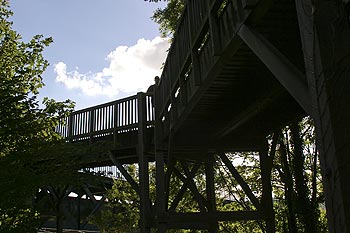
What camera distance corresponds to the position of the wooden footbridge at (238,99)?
2102 mm

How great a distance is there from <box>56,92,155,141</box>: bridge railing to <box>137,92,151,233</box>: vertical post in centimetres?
5

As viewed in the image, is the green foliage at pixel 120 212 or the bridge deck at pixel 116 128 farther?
the green foliage at pixel 120 212

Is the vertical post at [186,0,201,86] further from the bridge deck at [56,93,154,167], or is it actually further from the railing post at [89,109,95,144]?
the railing post at [89,109,95,144]

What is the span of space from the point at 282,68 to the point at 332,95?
0.77m

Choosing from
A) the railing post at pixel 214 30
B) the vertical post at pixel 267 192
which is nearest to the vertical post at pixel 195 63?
the railing post at pixel 214 30

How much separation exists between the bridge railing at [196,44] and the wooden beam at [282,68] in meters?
0.19

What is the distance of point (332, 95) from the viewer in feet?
6.86

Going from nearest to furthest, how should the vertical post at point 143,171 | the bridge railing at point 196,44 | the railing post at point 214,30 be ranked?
the bridge railing at point 196,44, the railing post at point 214,30, the vertical post at point 143,171

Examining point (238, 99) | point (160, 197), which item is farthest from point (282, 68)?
point (160, 197)

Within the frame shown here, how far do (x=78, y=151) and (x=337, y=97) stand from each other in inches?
325

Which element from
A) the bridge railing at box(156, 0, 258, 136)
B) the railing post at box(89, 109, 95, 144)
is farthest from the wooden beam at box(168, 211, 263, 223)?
the railing post at box(89, 109, 95, 144)

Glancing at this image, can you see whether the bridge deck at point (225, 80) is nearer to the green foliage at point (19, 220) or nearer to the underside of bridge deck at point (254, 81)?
the underside of bridge deck at point (254, 81)

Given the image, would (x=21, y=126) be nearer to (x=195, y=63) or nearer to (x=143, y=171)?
(x=195, y=63)

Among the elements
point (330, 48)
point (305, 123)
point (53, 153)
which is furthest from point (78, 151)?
point (330, 48)
